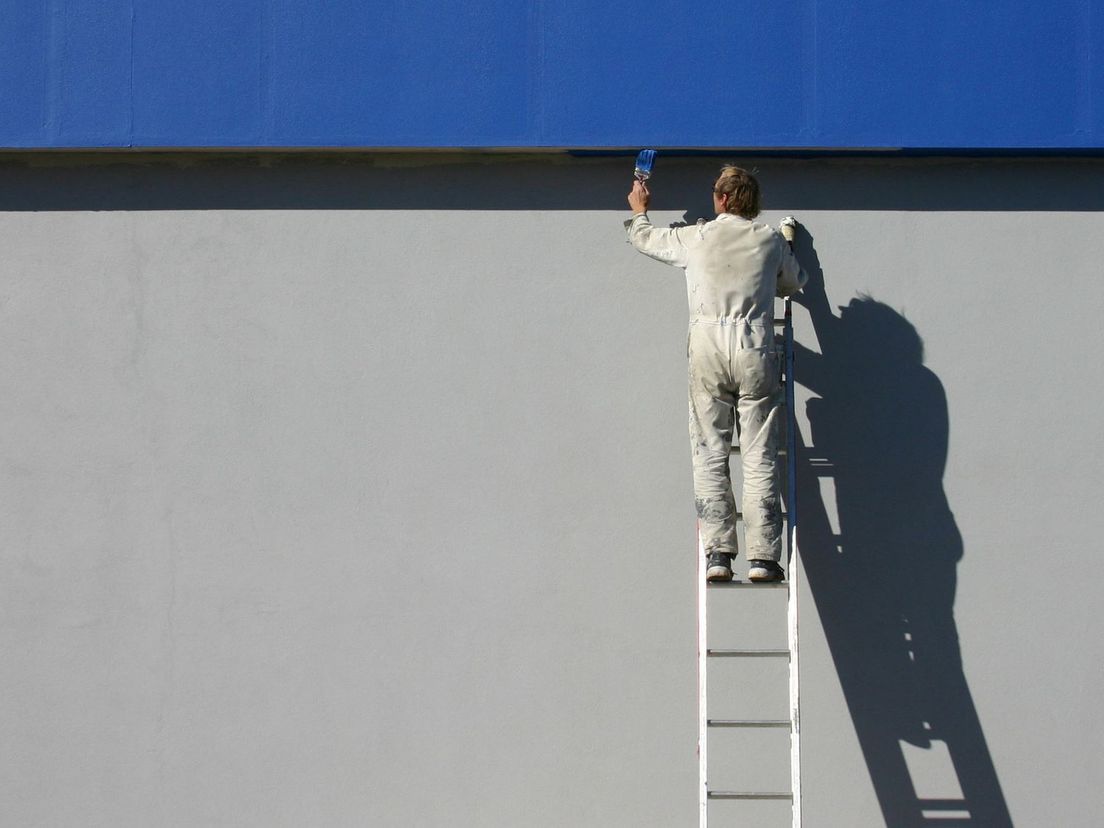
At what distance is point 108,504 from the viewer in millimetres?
5535

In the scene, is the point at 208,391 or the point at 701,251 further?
the point at 208,391

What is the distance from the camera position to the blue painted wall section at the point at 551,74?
17.6 ft

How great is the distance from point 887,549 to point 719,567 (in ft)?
2.77

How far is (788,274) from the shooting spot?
5.20 m

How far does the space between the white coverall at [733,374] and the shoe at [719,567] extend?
22mm

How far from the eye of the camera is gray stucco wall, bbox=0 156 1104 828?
5316 millimetres

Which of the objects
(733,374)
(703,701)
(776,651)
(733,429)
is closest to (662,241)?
(733,374)

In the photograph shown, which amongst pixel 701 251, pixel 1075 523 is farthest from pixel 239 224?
pixel 1075 523

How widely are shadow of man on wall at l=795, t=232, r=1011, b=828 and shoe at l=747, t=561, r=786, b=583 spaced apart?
52 centimetres

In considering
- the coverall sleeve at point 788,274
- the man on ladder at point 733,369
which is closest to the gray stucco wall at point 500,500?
the coverall sleeve at point 788,274

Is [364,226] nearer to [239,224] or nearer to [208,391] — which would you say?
[239,224]

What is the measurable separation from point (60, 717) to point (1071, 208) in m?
4.46

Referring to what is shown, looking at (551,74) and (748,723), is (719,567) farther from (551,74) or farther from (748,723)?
(551,74)

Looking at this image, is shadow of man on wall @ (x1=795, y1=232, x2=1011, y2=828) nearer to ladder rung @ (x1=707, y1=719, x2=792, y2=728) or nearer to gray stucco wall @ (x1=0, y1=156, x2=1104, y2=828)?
gray stucco wall @ (x1=0, y1=156, x2=1104, y2=828)
